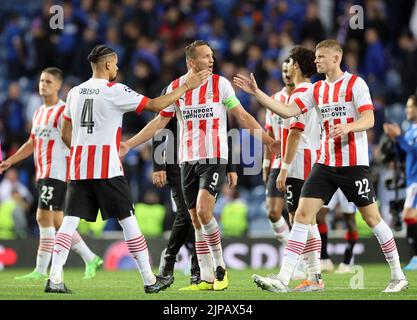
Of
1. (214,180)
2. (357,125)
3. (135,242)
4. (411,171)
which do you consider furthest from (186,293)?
(411,171)

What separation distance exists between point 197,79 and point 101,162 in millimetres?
1137

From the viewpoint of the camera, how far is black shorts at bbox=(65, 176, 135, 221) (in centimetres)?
905

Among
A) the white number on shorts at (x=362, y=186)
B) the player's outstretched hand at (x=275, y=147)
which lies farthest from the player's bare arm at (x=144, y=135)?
the white number on shorts at (x=362, y=186)

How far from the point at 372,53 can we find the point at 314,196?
10.8m

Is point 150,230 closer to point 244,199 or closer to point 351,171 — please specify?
point 244,199

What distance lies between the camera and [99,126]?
913 cm

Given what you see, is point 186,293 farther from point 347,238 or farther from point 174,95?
point 347,238

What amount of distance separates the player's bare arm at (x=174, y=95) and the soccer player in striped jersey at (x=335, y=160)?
363 mm

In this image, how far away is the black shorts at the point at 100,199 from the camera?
905cm

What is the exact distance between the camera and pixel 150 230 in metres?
17.2

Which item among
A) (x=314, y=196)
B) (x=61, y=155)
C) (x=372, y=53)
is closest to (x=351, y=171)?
(x=314, y=196)

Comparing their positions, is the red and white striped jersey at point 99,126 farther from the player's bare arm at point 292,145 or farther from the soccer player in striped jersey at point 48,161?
the soccer player in striped jersey at point 48,161

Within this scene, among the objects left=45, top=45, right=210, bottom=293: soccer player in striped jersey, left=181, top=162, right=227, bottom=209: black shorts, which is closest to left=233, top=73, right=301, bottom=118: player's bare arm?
left=45, top=45, right=210, bottom=293: soccer player in striped jersey

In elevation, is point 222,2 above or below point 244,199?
above
